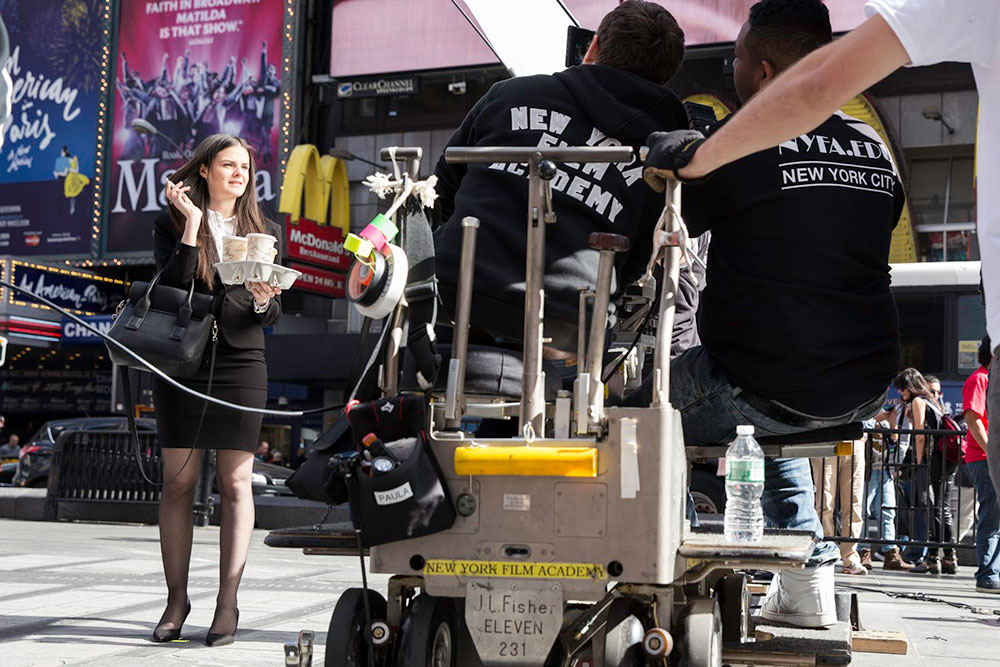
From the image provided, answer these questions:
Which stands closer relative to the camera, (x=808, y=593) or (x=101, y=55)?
(x=808, y=593)

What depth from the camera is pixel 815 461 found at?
33.4 feet

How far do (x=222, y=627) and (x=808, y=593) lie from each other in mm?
2140

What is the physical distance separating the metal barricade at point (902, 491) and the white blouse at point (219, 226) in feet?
22.3

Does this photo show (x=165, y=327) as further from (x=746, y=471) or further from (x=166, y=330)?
(x=746, y=471)

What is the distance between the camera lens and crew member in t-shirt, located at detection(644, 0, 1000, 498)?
7.14 ft

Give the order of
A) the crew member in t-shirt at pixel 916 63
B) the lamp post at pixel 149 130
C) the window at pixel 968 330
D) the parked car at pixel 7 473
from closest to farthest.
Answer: the crew member in t-shirt at pixel 916 63
the window at pixel 968 330
the parked car at pixel 7 473
the lamp post at pixel 149 130

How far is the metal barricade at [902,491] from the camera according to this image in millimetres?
10477

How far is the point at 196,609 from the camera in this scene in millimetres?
5465

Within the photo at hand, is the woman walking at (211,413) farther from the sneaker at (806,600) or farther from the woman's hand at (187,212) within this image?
the sneaker at (806,600)

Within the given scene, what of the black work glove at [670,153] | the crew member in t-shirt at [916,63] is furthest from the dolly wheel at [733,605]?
the crew member in t-shirt at [916,63]

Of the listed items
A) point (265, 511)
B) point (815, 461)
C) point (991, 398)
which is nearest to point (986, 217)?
point (991, 398)

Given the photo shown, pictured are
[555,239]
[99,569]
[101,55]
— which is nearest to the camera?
[555,239]

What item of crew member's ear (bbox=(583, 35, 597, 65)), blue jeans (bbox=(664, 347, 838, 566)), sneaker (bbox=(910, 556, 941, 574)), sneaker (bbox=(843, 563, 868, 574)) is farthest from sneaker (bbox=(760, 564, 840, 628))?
sneaker (bbox=(910, 556, 941, 574))

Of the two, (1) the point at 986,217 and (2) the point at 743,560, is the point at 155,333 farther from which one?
(1) the point at 986,217
